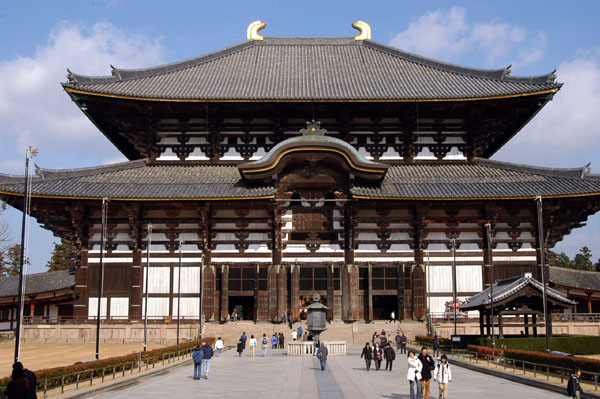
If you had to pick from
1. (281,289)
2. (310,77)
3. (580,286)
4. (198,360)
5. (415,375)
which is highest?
(310,77)

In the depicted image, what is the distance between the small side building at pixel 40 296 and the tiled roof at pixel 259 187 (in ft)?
41.4

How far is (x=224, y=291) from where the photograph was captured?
153ft

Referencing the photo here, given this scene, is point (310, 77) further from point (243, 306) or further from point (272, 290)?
point (243, 306)

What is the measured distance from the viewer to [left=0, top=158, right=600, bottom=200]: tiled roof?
4553cm

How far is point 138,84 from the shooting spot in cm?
5300

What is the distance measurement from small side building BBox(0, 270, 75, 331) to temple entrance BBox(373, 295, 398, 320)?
2623 centimetres

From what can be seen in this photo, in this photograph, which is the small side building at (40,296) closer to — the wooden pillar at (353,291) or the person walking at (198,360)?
the wooden pillar at (353,291)

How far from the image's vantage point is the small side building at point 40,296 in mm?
57031

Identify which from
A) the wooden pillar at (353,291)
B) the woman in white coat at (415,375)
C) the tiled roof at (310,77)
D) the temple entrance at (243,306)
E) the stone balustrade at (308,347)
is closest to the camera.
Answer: the woman in white coat at (415,375)

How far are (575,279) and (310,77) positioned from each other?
2952 cm

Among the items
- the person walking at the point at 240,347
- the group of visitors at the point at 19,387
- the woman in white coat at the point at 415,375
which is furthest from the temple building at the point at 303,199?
the group of visitors at the point at 19,387

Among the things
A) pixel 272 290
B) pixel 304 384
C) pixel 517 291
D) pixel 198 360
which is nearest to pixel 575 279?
pixel 517 291

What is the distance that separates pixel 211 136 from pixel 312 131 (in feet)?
29.6

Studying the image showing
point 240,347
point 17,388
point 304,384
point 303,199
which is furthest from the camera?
point 303,199
